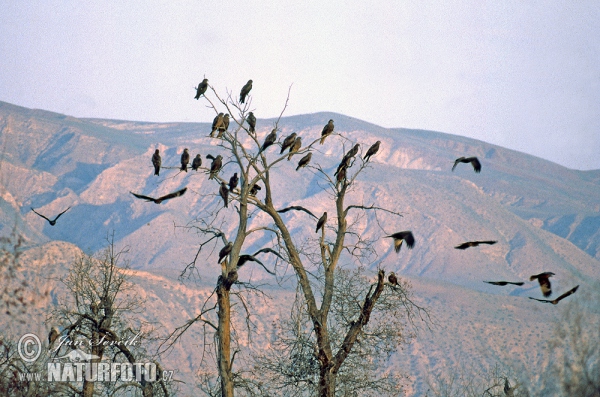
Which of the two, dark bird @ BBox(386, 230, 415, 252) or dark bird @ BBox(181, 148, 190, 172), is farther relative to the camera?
dark bird @ BBox(181, 148, 190, 172)

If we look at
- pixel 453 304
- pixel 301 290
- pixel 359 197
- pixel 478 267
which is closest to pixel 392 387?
pixel 301 290

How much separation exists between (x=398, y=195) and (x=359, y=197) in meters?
9.10

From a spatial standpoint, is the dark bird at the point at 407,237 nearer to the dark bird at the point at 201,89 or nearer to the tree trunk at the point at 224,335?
the tree trunk at the point at 224,335

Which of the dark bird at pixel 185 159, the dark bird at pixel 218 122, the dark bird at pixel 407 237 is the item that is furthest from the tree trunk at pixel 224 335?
the dark bird at pixel 407 237


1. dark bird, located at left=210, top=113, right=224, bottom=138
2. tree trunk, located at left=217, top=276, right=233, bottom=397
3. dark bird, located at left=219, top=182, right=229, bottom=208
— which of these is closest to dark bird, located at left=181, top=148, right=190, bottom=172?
dark bird, located at left=210, top=113, right=224, bottom=138

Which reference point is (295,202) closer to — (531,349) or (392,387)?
(531,349)

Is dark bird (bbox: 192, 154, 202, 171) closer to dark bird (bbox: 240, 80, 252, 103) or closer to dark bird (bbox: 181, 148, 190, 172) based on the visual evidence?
dark bird (bbox: 181, 148, 190, 172)

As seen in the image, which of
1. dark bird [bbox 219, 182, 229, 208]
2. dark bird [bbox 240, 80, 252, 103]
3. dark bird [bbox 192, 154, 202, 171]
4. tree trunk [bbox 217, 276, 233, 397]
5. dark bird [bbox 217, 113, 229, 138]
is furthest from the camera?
dark bird [bbox 240, 80, 252, 103]

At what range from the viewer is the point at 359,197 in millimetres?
180250

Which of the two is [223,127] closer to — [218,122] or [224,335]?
[218,122]

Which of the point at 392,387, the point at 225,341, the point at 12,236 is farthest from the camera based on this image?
the point at 392,387

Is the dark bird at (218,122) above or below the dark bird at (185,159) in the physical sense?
above

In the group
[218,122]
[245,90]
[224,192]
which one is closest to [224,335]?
[224,192]

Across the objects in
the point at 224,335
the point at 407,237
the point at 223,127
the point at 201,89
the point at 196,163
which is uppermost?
the point at 201,89
